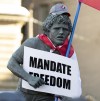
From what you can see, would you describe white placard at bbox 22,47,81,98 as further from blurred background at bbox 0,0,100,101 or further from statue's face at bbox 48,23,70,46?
blurred background at bbox 0,0,100,101

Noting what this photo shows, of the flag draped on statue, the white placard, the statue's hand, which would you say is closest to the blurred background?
the flag draped on statue

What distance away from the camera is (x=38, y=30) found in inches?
789

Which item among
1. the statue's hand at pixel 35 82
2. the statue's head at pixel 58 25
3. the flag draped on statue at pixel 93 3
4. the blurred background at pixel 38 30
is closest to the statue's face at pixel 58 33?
the statue's head at pixel 58 25

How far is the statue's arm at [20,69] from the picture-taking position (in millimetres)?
5586

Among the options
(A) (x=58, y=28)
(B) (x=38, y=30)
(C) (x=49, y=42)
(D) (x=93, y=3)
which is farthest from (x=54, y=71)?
(B) (x=38, y=30)

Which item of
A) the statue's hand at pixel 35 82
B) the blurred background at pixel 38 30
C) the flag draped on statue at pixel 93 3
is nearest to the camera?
the statue's hand at pixel 35 82

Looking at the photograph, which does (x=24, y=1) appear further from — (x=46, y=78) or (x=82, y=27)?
(x=46, y=78)

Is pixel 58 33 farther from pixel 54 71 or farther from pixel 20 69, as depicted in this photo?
pixel 20 69

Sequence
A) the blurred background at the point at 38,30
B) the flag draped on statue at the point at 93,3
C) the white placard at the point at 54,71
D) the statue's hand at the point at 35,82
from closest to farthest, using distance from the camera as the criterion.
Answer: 1. the statue's hand at the point at 35,82
2. the white placard at the point at 54,71
3. the flag draped on statue at the point at 93,3
4. the blurred background at the point at 38,30

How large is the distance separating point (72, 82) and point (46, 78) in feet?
0.72

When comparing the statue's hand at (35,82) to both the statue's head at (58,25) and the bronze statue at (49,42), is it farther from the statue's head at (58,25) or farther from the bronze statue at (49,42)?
the statue's head at (58,25)

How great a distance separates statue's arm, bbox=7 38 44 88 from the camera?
5586 millimetres

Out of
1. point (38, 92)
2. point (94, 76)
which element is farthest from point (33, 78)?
point (94, 76)

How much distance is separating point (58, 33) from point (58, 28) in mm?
38
